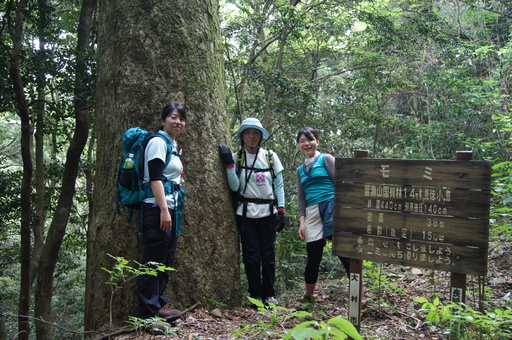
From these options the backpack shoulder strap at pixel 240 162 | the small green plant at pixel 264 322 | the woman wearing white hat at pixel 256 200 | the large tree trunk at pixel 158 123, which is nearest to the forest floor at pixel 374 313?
the small green plant at pixel 264 322

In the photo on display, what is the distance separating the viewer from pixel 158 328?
3.43 m

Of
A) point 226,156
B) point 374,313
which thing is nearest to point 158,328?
point 226,156

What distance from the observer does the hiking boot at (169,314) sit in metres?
3.74

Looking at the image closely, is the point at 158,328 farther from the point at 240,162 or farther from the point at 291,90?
the point at 291,90

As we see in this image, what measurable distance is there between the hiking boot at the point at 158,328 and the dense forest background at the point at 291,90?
4.41 meters

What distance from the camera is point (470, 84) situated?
32.9 ft

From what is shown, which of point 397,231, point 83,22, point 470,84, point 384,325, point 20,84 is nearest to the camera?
point 397,231

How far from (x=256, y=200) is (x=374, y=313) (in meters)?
1.78

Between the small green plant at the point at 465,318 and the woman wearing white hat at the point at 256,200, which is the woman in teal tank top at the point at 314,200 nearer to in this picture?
the woman wearing white hat at the point at 256,200

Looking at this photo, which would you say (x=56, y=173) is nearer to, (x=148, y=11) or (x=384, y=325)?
(x=148, y=11)

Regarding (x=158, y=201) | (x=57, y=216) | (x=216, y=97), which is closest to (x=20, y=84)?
(x=57, y=216)

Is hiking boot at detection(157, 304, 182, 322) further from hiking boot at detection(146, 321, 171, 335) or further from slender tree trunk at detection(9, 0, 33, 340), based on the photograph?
slender tree trunk at detection(9, 0, 33, 340)

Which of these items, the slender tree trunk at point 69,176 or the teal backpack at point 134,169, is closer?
the teal backpack at point 134,169

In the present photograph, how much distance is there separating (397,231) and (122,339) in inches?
97.5
